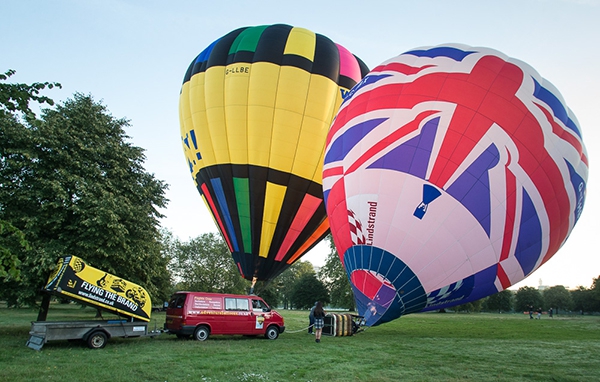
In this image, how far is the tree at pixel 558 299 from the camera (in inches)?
3300

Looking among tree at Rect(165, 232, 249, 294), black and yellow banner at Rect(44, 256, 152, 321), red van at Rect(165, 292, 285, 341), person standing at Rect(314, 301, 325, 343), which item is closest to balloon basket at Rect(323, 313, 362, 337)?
person standing at Rect(314, 301, 325, 343)

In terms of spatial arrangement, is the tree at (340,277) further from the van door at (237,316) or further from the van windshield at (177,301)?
the van windshield at (177,301)

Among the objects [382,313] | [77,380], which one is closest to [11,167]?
[77,380]

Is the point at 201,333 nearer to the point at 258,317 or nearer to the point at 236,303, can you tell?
the point at 236,303

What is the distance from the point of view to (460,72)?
35.9 ft

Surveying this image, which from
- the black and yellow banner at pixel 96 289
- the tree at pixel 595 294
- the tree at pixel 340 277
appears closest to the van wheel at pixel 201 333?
the black and yellow banner at pixel 96 289

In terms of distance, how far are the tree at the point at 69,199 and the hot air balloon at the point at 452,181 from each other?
7.70 metres

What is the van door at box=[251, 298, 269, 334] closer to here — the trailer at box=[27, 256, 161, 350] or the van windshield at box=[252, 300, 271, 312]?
the van windshield at box=[252, 300, 271, 312]

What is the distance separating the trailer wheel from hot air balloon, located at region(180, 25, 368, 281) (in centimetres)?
635

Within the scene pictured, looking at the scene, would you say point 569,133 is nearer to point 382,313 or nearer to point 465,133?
point 465,133

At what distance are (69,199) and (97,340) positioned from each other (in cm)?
551

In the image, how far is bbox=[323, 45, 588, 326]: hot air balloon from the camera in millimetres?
9906

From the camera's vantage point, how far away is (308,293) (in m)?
59.0

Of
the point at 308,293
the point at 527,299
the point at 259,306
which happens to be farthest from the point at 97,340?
the point at 527,299
